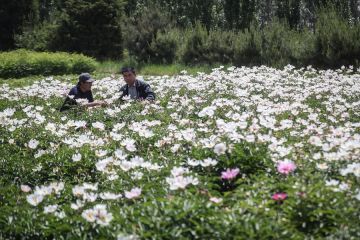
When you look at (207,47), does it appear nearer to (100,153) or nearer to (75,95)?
(75,95)

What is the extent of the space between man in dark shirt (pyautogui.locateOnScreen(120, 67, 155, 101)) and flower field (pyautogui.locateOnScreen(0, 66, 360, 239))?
141cm

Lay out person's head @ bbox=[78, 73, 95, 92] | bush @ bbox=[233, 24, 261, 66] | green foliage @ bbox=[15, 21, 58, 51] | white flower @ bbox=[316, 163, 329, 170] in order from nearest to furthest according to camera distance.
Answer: white flower @ bbox=[316, 163, 329, 170]
person's head @ bbox=[78, 73, 95, 92]
bush @ bbox=[233, 24, 261, 66]
green foliage @ bbox=[15, 21, 58, 51]

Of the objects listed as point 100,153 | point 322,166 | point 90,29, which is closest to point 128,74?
point 100,153

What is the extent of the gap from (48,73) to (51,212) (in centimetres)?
1605

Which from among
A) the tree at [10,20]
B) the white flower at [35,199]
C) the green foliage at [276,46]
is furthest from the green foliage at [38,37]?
the white flower at [35,199]

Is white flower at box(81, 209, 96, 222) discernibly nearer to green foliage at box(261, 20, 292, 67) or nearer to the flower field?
the flower field

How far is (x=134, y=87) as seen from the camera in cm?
859

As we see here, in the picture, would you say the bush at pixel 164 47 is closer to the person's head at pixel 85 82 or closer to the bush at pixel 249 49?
the bush at pixel 249 49

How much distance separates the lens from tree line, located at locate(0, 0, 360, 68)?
16906 millimetres

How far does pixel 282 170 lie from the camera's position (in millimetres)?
3189

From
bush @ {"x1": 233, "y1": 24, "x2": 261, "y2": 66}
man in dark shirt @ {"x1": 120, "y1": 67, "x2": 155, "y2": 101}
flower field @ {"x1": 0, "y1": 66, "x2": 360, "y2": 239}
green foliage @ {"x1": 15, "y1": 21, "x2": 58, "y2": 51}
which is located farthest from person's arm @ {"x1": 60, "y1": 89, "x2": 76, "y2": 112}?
green foliage @ {"x1": 15, "y1": 21, "x2": 58, "y2": 51}

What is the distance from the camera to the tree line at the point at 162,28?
16906 mm

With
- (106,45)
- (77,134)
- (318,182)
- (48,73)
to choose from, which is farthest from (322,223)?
(106,45)

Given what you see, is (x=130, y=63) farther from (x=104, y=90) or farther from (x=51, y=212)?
(x=51, y=212)
